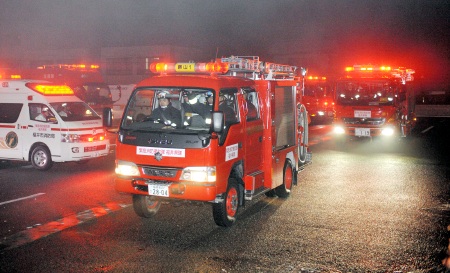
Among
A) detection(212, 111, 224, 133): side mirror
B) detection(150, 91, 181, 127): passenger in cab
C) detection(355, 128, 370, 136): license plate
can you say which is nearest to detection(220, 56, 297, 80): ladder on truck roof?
detection(150, 91, 181, 127): passenger in cab

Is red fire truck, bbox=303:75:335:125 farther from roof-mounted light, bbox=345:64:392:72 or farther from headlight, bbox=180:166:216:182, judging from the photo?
headlight, bbox=180:166:216:182

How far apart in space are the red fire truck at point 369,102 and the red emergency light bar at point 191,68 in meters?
11.3

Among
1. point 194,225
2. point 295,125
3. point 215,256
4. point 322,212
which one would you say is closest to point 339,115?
point 295,125

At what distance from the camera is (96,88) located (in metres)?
24.3

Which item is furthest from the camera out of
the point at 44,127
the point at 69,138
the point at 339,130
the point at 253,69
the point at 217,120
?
the point at 339,130

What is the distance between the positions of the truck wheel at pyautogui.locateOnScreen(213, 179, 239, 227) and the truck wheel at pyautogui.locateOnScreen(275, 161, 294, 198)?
6.21ft

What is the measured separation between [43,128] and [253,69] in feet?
20.1

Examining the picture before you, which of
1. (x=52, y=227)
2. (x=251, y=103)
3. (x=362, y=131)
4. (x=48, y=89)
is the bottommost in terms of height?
(x=52, y=227)

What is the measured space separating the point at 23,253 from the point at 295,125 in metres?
5.68

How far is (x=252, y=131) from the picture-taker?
7809mm

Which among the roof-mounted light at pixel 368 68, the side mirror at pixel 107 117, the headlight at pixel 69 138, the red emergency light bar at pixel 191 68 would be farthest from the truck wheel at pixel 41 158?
the roof-mounted light at pixel 368 68

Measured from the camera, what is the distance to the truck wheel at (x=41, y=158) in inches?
469

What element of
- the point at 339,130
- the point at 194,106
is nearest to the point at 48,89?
the point at 194,106

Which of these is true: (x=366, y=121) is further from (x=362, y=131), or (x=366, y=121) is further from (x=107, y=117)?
(x=107, y=117)
